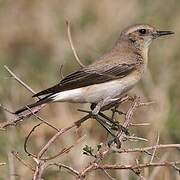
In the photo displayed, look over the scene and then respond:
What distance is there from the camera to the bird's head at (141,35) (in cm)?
829

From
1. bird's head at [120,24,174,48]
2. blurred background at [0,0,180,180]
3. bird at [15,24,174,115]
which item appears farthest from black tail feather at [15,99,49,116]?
bird's head at [120,24,174,48]

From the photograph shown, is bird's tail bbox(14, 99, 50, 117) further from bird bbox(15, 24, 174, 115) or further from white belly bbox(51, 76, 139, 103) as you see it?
white belly bbox(51, 76, 139, 103)

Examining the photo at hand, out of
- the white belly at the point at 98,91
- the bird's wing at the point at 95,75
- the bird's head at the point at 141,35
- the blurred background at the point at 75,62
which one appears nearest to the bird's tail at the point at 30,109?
the white belly at the point at 98,91

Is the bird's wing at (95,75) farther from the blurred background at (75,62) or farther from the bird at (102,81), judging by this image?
the blurred background at (75,62)

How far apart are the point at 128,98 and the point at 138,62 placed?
115cm

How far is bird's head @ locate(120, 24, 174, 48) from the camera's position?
27.2 ft

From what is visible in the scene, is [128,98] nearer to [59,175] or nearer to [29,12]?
[59,175]

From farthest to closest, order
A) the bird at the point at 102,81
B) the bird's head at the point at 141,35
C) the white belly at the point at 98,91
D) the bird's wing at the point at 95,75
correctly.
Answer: the bird's head at the point at 141,35 → the bird's wing at the point at 95,75 → the white belly at the point at 98,91 → the bird at the point at 102,81

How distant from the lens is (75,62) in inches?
416

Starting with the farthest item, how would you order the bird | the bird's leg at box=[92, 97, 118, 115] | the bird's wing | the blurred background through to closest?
the blurred background, the bird's wing, the bird, the bird's leg at box=[92, 97, 118, 115]

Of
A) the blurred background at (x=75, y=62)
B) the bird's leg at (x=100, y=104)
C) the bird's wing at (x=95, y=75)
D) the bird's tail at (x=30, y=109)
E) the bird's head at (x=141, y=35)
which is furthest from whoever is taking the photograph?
the bird's head at (x=141, y=35)

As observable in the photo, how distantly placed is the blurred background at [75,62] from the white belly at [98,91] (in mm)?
574

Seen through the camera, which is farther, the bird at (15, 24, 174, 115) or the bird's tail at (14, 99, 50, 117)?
the bird at (15, 24, 174, 115)

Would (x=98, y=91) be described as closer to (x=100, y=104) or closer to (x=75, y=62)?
(x=100, y=104)
